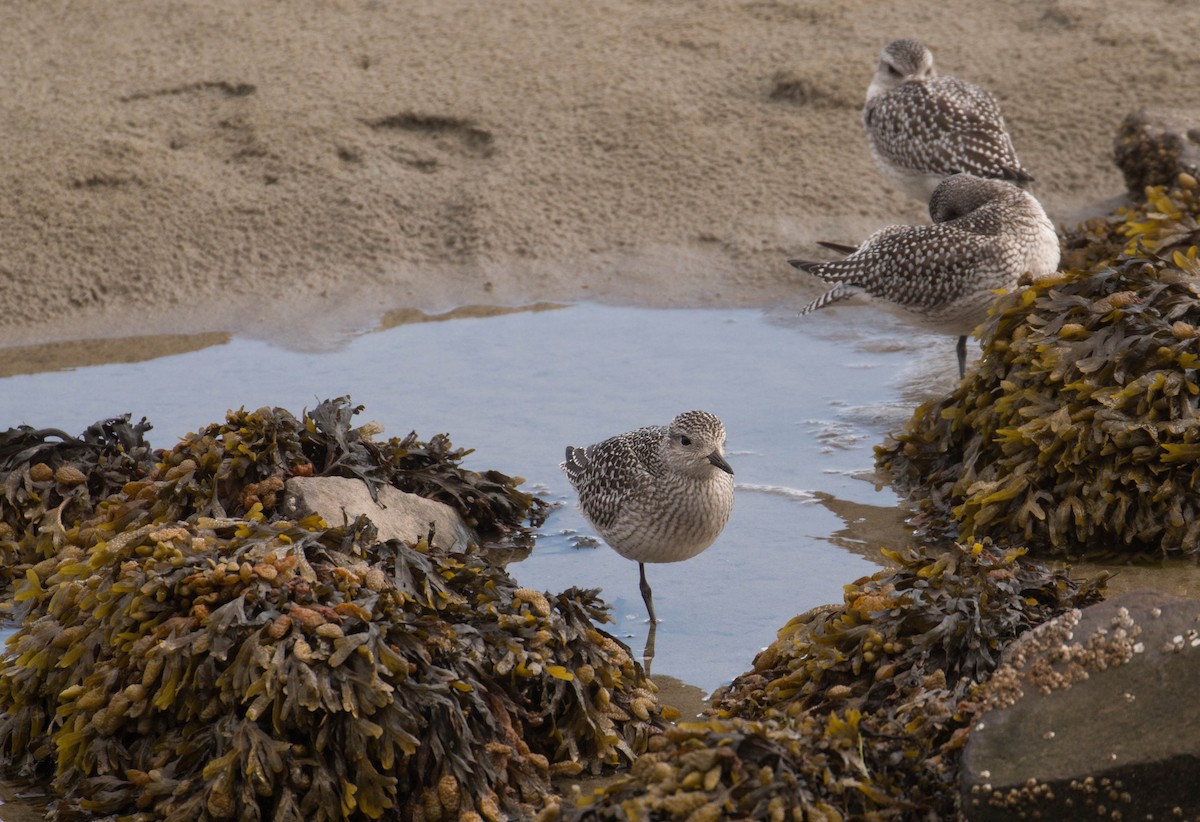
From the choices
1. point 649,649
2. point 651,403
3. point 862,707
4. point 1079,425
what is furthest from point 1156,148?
point 862,707

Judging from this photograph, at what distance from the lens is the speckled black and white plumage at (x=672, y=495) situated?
17.7ft

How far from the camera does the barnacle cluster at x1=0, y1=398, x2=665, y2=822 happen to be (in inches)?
161

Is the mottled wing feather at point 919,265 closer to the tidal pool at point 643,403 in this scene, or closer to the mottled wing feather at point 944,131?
the tidal pool at point 643,403

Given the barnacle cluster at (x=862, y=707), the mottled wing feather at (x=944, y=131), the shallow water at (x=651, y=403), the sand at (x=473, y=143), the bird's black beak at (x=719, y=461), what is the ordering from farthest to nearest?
the sand at (x=473, y=143)
the mottled wing feather at (x=944, y=131)
the shallow water at (x=651, y=403)
the bird's black beak at (x=719, y=461)
the barnacle cluster at (x=862, y=707)

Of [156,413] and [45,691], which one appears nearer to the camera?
[45,691]

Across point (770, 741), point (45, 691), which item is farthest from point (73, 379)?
point (770, 741)

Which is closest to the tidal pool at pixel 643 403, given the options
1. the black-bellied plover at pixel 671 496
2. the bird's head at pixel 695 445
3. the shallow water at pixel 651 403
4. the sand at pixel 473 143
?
the shallow water at pixel 651 403

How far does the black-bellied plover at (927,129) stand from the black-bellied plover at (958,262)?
3.19 ft

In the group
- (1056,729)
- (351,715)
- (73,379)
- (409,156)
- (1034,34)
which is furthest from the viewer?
(1034,34)

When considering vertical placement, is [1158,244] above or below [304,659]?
above

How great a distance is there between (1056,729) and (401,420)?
14.0 feet

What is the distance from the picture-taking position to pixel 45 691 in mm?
4566

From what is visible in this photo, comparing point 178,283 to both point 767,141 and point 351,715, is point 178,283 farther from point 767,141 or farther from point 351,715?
point 351,715

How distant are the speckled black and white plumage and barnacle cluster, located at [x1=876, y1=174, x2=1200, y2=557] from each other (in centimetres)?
116
